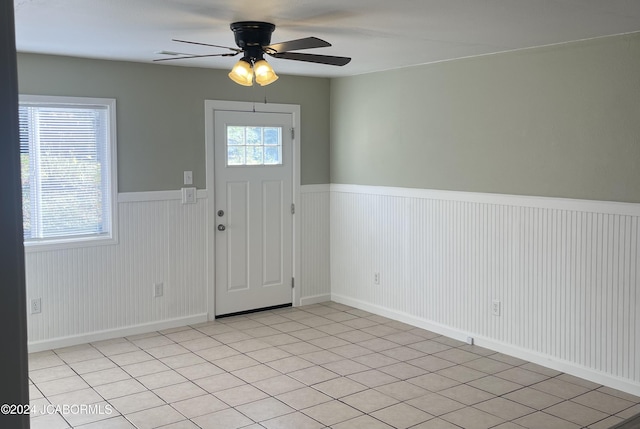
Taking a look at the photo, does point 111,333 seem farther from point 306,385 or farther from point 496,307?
point 496,307

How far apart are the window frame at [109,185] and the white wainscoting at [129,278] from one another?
5cm

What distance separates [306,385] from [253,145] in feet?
8.62

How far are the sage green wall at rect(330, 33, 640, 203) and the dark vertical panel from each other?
404 cm

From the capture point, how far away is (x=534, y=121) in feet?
14.4

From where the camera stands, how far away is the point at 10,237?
0.40 metres

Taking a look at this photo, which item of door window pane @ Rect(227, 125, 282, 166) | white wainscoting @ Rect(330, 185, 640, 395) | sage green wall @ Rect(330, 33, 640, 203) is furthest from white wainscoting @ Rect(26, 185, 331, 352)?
sage green wall @ Rect(330, 33, 640, 203)

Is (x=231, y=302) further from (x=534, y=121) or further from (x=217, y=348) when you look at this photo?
(x=534, y=121)

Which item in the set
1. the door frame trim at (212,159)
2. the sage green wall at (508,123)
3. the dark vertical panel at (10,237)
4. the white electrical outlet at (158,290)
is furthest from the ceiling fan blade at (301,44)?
the dark vertical panel at (10,237)

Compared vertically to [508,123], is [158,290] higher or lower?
lower

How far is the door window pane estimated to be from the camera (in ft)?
18.8

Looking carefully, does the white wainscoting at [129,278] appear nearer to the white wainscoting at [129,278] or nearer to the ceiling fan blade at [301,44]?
the white wainscoting at [129,278]

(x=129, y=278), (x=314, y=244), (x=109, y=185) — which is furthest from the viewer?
(x=314, y=244)

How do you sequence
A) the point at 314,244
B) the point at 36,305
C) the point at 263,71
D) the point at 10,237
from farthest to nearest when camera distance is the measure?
1. the point at 314,244
2. the point at 36,305
3. the point at 263,71
4. the point at 10,237

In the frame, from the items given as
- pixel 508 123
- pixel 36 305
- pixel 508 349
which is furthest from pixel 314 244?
pixel 36 305
